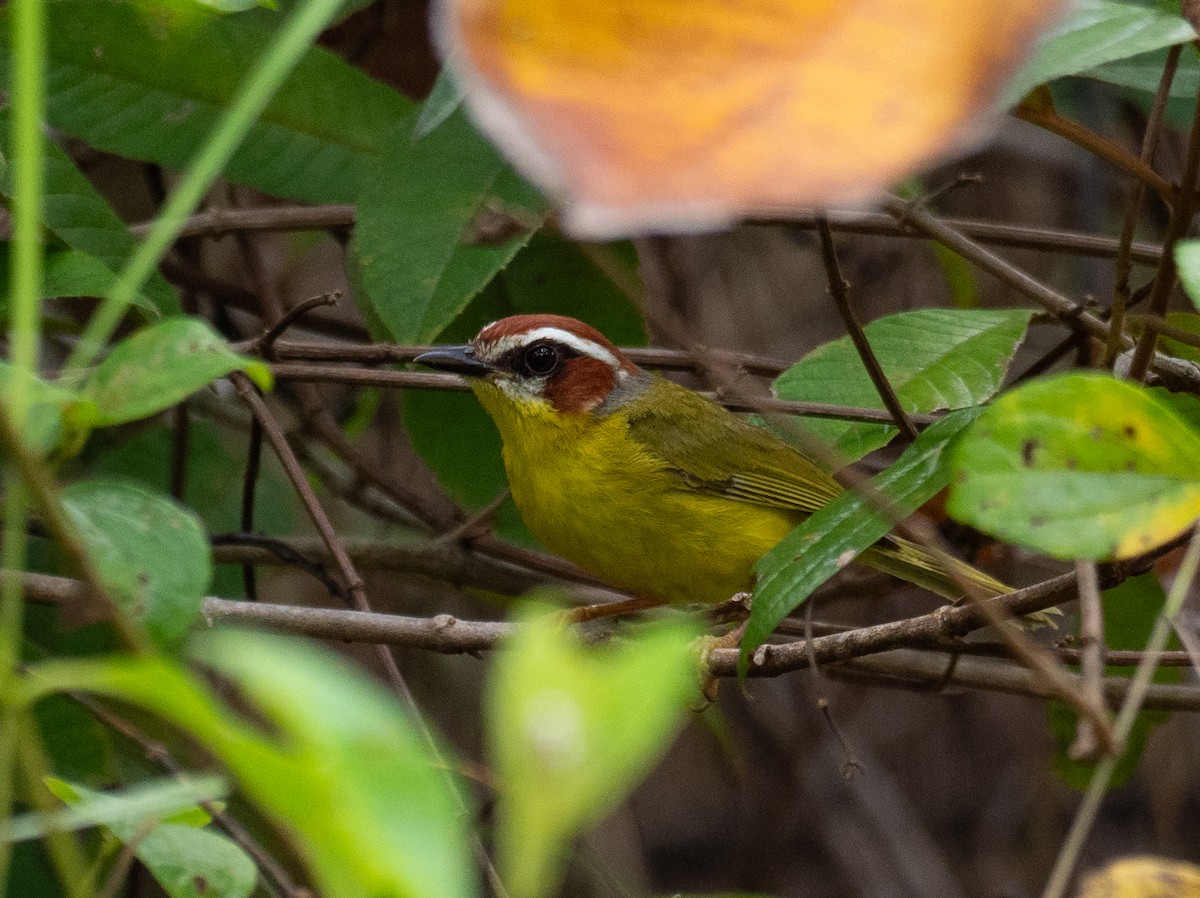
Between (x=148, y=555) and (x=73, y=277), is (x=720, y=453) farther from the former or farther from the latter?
(x=148, y=555)

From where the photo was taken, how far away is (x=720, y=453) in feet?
12.8

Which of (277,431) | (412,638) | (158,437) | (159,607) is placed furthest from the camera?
(158,437)

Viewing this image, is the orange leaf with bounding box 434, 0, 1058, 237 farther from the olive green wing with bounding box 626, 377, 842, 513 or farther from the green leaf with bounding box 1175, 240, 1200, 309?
the olive green wing with bounding box 626, 377, 842, 513

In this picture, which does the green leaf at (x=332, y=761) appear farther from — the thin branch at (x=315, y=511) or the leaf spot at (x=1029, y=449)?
the thin branch at (x=315, y=511)

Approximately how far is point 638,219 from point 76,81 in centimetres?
291

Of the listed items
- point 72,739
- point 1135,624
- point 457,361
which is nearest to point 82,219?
point 457,361

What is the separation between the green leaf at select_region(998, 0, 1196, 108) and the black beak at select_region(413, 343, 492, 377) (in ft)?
6.30

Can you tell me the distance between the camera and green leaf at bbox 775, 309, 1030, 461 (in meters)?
2.67

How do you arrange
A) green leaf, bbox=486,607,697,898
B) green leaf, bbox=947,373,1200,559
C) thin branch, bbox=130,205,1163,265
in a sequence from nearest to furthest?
green leaf, bbox=486,607,697,898
green leaf, bbox=947,373,1200,559
thin branch, bbox=130,205,1163,265

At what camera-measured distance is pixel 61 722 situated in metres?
2.57

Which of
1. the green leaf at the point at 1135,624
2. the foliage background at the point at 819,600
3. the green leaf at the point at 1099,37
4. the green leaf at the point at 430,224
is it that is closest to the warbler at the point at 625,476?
the foliage background at the point at 819,600

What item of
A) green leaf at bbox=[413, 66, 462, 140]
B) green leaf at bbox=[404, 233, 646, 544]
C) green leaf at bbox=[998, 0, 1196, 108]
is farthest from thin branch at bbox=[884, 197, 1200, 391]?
green leaf at bbox=[404, 233, 646, 544]

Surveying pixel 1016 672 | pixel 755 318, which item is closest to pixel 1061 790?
pixel 755 318

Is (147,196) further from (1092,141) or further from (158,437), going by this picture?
(1092,141)
